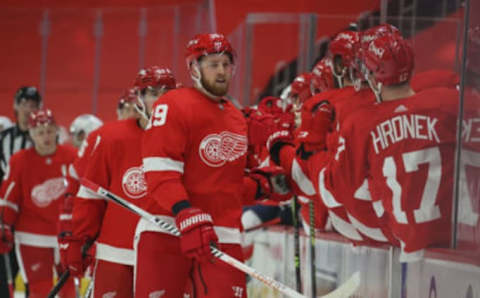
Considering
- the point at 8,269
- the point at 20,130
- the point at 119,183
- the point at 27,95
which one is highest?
the point at 27,95

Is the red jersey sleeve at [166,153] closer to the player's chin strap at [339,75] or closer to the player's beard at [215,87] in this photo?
the player's beard at [215,87]

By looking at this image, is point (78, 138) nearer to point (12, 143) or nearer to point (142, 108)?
point (12, 143)

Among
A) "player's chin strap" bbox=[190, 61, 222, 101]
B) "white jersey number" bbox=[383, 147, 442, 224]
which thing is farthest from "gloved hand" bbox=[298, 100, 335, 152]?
"white jersey number" bbox=[383, 147, 442, 224]

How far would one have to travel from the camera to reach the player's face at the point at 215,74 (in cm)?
294

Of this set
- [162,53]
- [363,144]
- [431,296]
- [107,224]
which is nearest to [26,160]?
[107,224]

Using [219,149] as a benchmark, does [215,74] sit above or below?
above

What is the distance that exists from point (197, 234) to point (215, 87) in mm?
578

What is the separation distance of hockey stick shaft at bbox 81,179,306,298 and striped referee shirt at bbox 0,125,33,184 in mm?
2329

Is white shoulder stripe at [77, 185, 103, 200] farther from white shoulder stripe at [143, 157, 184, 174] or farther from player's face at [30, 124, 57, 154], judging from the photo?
player's face at [30, 124, 57, 154]

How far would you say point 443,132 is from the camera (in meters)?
2.42

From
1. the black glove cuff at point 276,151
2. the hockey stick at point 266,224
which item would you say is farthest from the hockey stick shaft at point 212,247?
the hockey stick at point 266,224

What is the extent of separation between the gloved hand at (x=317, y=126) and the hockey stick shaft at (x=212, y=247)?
65 cm

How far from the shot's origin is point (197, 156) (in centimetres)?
287

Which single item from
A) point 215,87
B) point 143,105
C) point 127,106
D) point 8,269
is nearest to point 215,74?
point 215,87
